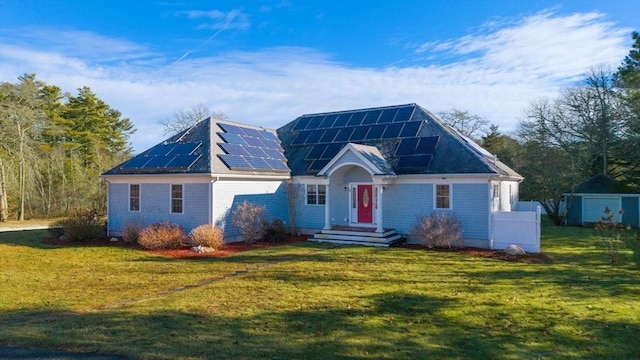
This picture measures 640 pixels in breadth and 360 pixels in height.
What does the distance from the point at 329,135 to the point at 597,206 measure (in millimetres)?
17608

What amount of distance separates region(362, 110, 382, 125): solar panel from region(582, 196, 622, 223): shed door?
14932 mm

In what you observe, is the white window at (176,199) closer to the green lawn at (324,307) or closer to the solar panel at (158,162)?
the solar panel at (158,162)

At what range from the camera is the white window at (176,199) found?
17938 millimetres

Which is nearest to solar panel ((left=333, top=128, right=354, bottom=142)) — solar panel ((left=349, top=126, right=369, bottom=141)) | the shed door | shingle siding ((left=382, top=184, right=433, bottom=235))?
solar panel ((left=349, top=126, right=369, bottom=141))

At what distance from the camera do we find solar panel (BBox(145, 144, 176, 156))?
19672 millimetres

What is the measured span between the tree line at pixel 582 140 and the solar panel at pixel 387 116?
43.2 ft

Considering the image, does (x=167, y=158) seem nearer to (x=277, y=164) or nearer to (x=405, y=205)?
(x=277, y=164)

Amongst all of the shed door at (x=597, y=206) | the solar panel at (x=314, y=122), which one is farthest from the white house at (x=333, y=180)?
the shed door at (x=597, y=206)

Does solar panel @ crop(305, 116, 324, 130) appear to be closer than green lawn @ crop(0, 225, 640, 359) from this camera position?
No

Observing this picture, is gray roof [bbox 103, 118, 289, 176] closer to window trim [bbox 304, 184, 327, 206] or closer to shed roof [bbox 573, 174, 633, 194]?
window trim [bbox 304, 184, 327, 206]

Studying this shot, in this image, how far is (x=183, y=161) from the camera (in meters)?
18.1

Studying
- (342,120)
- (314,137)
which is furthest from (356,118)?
(314,137)

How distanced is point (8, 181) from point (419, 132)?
30.2 meters

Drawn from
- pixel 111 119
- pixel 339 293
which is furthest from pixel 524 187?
pixel 111 119
